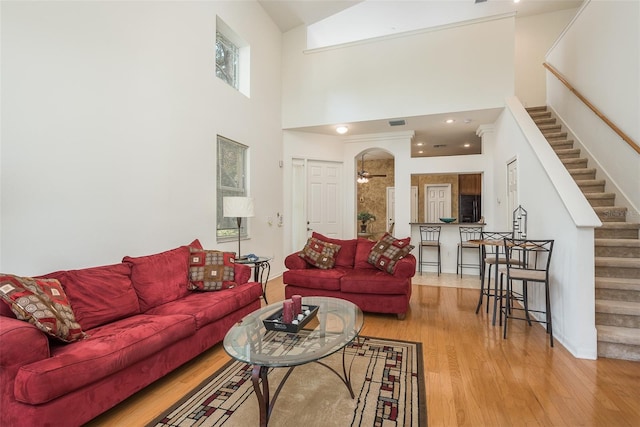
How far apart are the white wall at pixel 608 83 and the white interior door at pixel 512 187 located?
95 cm

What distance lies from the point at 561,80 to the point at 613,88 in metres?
1.44

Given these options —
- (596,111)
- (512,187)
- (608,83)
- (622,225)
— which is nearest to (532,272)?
(622,225)

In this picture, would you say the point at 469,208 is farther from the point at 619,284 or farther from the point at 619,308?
the point at 619,308

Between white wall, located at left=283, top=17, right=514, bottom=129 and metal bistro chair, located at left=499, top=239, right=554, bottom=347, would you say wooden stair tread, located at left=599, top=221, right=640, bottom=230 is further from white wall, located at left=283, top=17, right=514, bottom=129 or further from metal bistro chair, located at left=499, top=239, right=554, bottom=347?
white wall, located at left=283, top=17, right=514, bottom=129

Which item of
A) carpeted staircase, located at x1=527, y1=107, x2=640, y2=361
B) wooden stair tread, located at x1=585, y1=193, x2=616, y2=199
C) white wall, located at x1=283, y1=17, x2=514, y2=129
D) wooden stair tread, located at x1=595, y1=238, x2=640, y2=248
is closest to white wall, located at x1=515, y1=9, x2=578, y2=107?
white wall, located at x1=283, y1=17, x2=514, y2=129

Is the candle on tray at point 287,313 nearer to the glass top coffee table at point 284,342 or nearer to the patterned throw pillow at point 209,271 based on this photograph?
the glass top coffee table at point 284,342

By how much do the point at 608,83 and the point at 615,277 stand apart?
2475 mm

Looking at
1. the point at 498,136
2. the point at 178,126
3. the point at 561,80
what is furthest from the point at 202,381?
the point at 561,80

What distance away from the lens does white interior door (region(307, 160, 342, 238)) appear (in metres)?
6.26

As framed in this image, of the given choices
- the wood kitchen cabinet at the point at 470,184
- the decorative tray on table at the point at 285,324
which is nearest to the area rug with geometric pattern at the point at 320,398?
the decorative tray on table at the point at 285,324

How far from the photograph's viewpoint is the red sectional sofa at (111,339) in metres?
1.43

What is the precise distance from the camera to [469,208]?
364 inches

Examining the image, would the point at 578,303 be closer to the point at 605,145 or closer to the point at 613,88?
the point at 605,145

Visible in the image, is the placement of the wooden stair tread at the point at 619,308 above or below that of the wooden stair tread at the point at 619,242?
below
